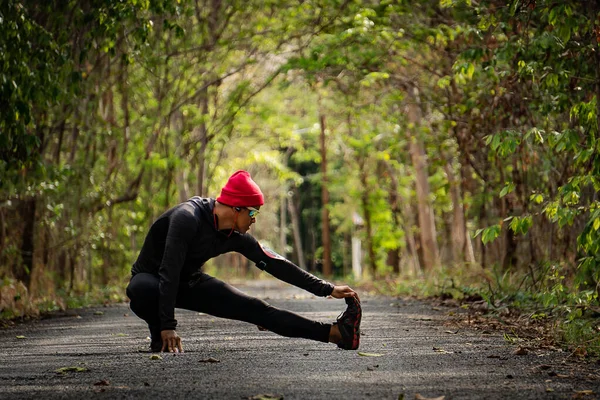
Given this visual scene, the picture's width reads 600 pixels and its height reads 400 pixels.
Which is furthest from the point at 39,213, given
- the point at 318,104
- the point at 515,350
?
the point at 318,104

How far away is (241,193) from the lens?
22.8ft

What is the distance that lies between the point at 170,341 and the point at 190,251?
73cm

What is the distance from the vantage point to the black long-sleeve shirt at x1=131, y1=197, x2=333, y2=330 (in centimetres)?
682

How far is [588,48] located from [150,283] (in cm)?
551

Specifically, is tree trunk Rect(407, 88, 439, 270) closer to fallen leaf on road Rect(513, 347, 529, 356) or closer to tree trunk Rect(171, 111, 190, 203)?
tree trunk Rect(171, 111, 190, 203)

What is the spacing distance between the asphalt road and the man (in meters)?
0.26

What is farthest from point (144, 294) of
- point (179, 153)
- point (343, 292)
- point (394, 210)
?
point (394, 210)

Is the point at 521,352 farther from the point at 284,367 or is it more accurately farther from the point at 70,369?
the point at 70,369

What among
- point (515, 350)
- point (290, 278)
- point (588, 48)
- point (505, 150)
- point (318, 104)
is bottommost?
point (515, 350)

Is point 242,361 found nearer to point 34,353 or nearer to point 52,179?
point 34,353

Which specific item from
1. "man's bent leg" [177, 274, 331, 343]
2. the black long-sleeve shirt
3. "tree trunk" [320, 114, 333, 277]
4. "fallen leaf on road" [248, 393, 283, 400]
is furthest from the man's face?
"tree trunk" [320, 114, 333, 277]

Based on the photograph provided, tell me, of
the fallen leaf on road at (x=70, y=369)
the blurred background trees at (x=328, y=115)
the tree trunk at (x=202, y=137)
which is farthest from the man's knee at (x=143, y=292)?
the tree trunk at (x=202, y=137)

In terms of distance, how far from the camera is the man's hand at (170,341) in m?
6.89

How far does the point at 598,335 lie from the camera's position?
25.9 feet
